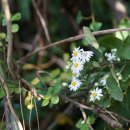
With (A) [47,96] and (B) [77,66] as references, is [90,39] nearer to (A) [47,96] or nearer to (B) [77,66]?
(B) [77,66]

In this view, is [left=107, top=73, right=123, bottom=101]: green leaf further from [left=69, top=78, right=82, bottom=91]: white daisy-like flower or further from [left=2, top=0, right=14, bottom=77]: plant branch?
[left=2, top=0, right=14, bottom=77]: plant branch

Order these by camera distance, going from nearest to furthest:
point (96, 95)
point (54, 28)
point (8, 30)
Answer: point (8, 30)
point (96, 95)
point (54, 28)

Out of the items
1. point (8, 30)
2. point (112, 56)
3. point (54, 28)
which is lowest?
point (54, 28)

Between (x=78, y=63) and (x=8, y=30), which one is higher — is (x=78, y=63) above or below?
below

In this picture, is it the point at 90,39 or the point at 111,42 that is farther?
the point at 111,42

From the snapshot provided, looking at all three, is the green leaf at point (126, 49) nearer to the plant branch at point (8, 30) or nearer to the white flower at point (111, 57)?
the white flower at point (111, 57)

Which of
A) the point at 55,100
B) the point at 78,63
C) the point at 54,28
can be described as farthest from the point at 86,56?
the point at 54,28

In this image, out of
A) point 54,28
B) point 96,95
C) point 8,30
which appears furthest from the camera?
point 54,28
